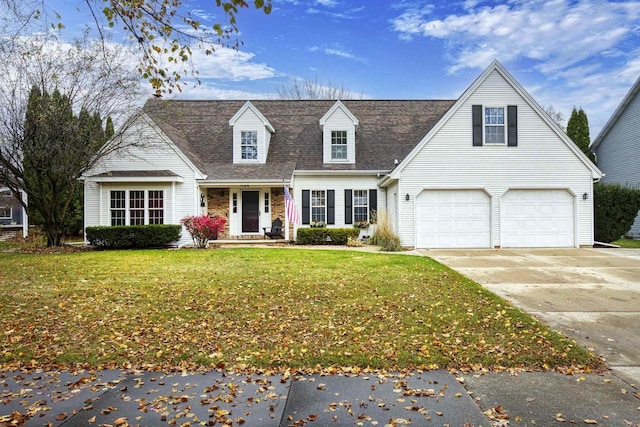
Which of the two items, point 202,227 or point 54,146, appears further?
point 202,227

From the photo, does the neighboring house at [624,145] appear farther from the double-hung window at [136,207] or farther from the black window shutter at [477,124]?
the double-hung window at [136,207]

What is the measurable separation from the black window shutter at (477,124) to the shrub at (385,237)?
4.53 m

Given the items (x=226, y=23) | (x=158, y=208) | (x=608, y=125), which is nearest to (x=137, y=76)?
(x=158, y=208)

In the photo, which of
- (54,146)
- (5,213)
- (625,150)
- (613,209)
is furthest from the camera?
(5,213)

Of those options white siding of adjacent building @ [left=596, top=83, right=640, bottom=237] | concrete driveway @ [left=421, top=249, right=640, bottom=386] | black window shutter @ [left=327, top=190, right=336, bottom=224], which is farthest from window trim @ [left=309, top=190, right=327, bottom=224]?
white siding of adjacent building @ [left=596, top=83, right=640, bottom=237]

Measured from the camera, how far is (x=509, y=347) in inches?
188

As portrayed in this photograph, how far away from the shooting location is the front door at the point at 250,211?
1867 cm

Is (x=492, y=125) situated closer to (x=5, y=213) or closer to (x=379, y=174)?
(x=379, y=174)

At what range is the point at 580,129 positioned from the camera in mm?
25484

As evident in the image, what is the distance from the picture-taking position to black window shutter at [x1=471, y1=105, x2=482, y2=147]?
1539 centimetres

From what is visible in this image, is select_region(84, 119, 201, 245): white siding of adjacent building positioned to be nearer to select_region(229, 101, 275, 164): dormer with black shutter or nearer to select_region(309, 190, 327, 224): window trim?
select_region(229, 101, 275, 164): dormer with black shutter

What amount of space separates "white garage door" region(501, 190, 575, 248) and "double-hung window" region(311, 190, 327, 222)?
760 centimetres

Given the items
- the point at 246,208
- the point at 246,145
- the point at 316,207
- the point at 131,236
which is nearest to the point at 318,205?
the point at 316,207

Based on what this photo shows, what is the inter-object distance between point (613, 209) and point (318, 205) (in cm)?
1232
